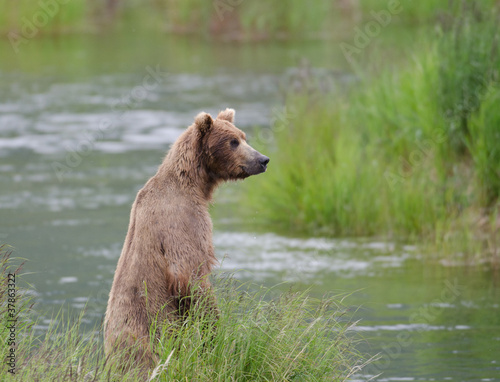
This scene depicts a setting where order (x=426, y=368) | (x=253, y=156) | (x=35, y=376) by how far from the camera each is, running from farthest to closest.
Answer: (x=426, y=368) → (x=253, y=156) → (x=35, y=376)

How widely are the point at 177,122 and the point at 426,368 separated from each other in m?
13.4

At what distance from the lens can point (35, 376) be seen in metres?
5.68

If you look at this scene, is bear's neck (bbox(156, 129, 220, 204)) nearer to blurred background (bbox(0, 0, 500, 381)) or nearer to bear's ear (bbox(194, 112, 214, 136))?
bear's ear (bbox(194, 112, 214, 136))

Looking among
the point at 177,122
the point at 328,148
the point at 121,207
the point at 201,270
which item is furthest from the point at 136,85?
the point at 201,270

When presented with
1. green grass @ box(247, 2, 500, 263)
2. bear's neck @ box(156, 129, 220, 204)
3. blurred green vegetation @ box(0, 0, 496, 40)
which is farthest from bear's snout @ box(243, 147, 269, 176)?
blurred green vegetation @ box(0, 0, 496, 40)

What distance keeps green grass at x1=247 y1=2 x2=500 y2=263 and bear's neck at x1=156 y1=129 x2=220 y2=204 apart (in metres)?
6.09

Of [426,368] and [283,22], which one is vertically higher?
[283,22]

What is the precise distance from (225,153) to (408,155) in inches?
287

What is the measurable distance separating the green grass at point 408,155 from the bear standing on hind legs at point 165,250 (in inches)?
243

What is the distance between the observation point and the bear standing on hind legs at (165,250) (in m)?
5.86

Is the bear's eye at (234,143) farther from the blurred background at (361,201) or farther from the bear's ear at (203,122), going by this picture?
the blurred background at (361,201)

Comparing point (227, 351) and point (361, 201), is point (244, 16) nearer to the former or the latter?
point (361, 201)

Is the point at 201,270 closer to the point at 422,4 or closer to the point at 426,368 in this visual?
the point at 426,368

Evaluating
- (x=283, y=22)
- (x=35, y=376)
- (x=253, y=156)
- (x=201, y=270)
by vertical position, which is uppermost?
(x=283, y=22)
